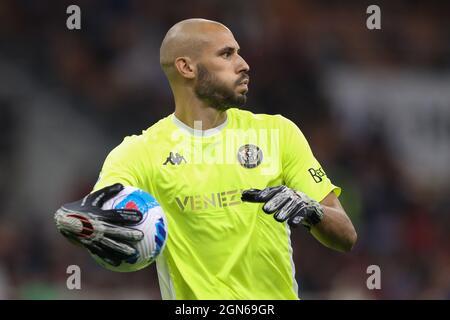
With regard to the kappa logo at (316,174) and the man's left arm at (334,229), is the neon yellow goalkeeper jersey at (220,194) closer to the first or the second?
the kappa logo at (316,174)

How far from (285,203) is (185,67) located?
4.13 ft

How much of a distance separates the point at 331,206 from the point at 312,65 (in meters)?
7.70

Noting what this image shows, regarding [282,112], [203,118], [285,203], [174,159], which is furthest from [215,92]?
[282,112]

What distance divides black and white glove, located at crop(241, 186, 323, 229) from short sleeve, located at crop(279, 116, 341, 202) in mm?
424

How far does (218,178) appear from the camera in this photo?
5547 millimetres

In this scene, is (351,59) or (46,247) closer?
(46,247)

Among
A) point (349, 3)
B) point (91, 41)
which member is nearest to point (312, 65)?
point (349, 3)

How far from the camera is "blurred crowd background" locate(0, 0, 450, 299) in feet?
37.1

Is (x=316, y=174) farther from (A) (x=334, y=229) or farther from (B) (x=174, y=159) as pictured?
(B) (x=174, y=159)

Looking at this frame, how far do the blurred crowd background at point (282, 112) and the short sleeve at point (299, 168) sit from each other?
5325mm

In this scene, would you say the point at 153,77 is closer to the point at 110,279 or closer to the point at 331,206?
the point at 110,279

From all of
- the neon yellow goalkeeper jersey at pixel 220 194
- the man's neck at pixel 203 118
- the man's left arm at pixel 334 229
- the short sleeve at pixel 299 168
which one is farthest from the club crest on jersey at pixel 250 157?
the man's left arm at pixel 334 229

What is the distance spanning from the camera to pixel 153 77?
12.6 m

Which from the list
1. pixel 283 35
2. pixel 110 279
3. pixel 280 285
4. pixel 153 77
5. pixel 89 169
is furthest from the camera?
pixel 283 35
